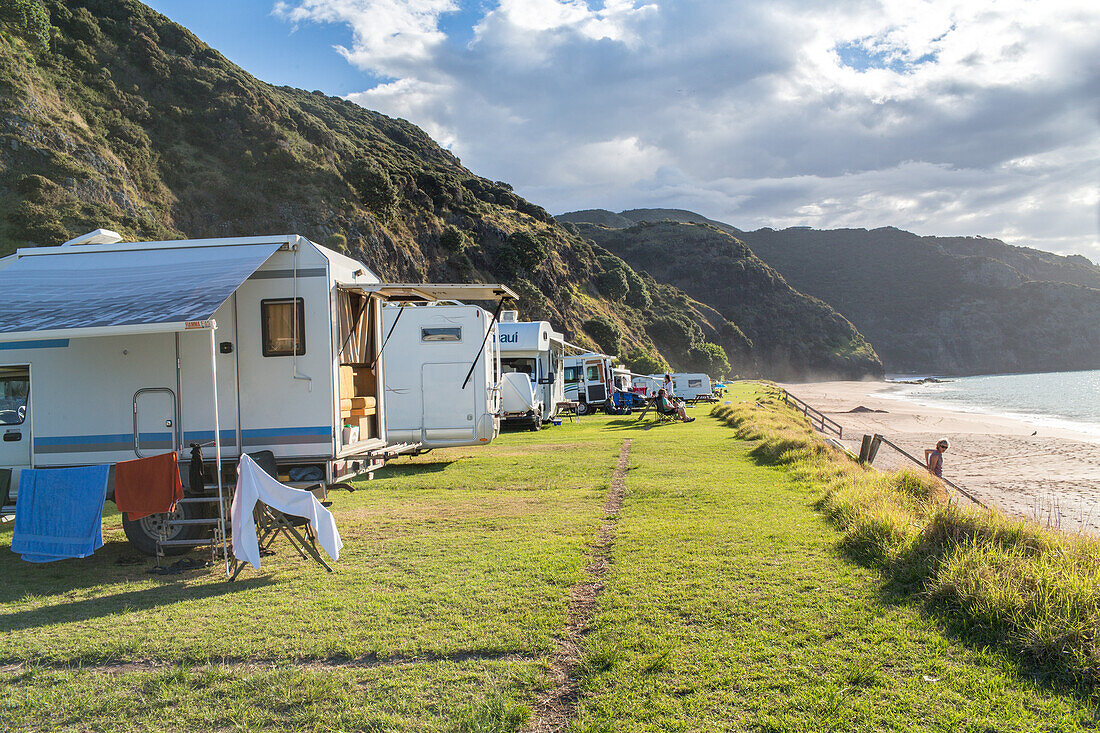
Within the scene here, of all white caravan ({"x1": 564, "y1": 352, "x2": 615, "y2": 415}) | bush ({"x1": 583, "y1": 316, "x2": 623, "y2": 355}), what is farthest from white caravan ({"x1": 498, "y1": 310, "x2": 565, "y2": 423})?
bush ({"x1": 583, "y1": 316, "x2": 623, "y2": 355})

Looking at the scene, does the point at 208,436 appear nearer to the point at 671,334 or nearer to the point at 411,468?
the point at 411,468

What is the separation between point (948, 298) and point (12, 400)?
14958cm

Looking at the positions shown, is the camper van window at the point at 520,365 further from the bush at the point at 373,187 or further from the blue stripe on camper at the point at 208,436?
the bush at the point at 373,187

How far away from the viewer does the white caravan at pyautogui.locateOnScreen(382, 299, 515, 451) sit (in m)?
13.3

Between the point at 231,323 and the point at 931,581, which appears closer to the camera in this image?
the point at 931,581

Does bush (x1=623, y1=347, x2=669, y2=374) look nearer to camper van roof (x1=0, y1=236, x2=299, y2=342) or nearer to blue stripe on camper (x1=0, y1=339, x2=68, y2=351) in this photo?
camper van roof (x1=0, y1=236, x2=299, y2=342)

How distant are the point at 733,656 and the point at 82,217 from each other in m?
36.2

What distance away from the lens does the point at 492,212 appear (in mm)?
70500

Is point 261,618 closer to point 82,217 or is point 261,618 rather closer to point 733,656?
point 733,656

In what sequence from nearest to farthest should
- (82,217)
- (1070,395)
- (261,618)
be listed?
(261,618)
(82,217)
(1070,395)

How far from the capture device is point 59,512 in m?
6.55

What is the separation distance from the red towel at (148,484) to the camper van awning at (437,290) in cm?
271

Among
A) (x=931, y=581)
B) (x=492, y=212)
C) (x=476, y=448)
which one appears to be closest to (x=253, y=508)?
(x=931, y=581)

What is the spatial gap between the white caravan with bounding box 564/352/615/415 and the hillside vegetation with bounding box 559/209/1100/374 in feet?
302
